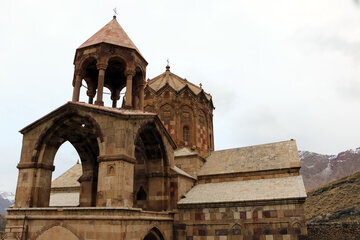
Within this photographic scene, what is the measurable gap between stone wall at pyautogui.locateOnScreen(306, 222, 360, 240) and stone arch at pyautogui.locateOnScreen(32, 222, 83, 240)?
14000mm

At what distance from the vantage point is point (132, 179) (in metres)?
10.4

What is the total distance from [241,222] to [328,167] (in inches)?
3545

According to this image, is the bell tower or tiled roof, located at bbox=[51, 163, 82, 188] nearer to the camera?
the bell tower

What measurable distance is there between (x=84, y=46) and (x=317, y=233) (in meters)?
17.1

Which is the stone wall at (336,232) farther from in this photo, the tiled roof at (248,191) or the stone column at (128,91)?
the stone column at (128,91)

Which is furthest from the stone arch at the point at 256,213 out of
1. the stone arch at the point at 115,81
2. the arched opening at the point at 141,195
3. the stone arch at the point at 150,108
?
the stone arch at the point at 150,108

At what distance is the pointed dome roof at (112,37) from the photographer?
13.1m

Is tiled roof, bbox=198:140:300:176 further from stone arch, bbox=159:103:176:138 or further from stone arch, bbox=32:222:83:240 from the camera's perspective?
stone arch, bbox=32:222:83:240

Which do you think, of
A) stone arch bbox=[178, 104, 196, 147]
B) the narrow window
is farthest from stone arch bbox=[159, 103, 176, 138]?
the narrow window

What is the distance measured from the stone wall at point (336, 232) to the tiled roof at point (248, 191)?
533 centimetres

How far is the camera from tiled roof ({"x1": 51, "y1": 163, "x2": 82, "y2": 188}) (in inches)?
762

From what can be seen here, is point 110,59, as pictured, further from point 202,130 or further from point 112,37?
point 202,130

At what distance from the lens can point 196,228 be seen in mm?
13344

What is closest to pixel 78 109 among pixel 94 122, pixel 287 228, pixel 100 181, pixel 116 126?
pixel 94 122
